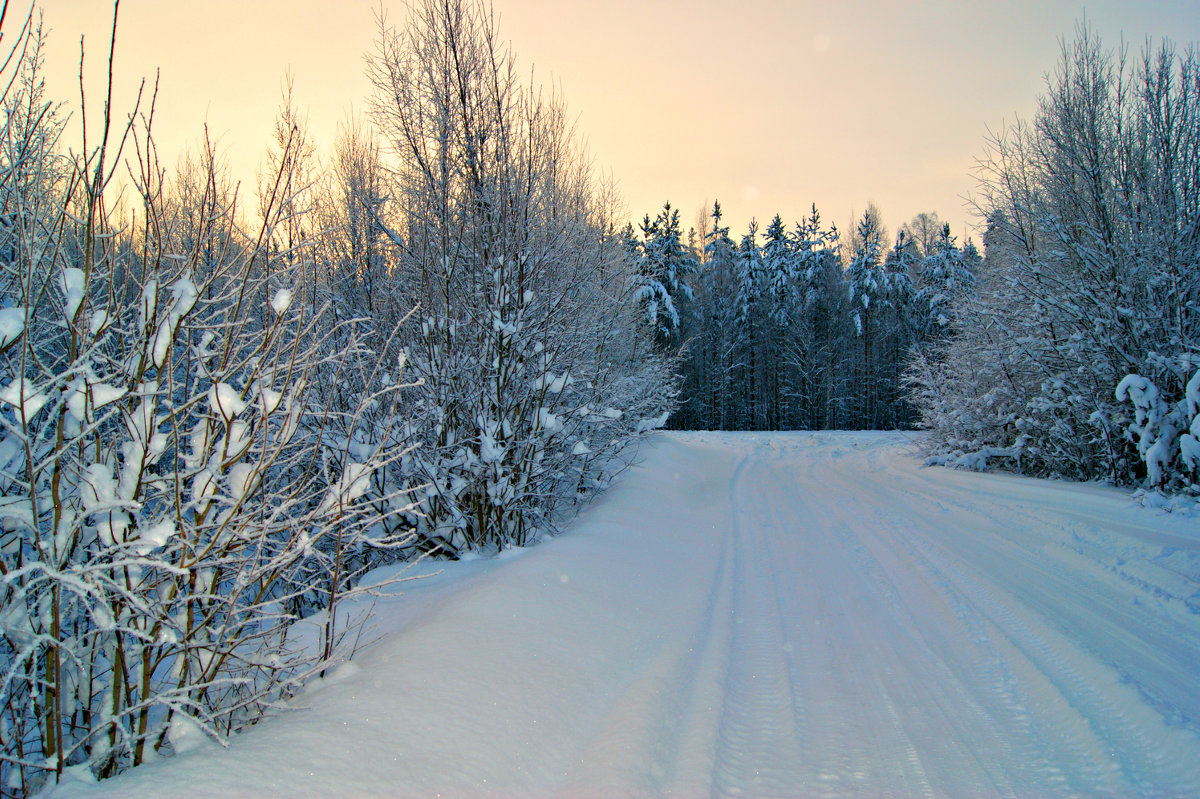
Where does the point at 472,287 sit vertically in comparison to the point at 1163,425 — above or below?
above

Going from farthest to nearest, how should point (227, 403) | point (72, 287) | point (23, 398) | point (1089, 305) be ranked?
point (1089, 305) < point (227, 403) < point (72, 287) < point (23, 398)

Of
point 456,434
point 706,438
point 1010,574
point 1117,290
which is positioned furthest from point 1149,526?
point 706,438

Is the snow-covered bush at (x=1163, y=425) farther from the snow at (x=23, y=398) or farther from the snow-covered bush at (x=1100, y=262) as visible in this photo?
the snow at (x=23, y=398)

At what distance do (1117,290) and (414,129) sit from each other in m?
10.5

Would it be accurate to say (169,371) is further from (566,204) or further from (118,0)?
(566,204)

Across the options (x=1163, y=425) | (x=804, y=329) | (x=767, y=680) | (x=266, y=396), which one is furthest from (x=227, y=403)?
(x=804, y=329)

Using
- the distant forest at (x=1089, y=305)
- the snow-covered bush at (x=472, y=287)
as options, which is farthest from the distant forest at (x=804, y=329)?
the snow-covered bush at (x=472, y=287)

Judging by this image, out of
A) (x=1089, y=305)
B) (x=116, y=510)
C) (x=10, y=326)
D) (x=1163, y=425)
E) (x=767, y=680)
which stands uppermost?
(x=1089, y=305)

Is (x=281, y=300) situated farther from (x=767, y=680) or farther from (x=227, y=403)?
(x=767, y=680)

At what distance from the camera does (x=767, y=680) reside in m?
3.63

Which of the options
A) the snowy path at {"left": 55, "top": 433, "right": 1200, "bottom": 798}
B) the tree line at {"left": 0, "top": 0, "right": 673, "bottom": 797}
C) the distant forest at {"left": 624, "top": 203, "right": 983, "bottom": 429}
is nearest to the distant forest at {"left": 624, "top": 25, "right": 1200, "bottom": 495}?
the snowy path at {"left": 55, "top": 433, "right": 1200, "bottom": 798}

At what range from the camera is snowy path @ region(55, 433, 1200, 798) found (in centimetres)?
250

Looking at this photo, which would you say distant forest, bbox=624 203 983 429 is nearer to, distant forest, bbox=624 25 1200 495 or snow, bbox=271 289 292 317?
distant forest, bbox=624 25 1200 495

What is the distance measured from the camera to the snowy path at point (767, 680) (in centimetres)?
250
